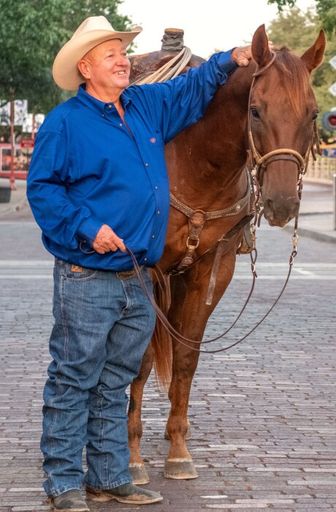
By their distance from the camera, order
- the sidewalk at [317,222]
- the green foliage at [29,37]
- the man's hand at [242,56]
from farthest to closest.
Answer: the green foliage at [29,37], the sidewalk at [317,222], the man's hand at [242,56]

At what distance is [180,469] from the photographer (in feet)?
21.0

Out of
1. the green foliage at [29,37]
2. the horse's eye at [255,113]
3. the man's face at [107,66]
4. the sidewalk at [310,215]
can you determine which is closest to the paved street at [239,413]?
the horse's eye at [255,113]

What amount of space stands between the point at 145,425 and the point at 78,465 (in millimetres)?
2000

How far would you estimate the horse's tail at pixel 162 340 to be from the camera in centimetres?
659

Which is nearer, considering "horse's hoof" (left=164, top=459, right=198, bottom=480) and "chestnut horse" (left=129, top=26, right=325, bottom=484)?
"chestnut horse" (left=129, top=26, right=325, bottom=484)

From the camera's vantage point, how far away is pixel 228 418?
788 centimetres

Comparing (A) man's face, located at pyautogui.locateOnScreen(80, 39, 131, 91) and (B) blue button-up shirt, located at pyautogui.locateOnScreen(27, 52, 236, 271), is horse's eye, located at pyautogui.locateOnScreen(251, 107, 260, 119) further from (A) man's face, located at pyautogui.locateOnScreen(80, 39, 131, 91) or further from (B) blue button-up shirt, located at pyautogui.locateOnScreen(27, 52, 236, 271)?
(A) man's face, located at pyautogui.locateOnScreen(80, 39, 131, 91)

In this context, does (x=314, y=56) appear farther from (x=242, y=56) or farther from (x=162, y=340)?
(x=162, y=340)

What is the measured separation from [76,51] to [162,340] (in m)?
1.88

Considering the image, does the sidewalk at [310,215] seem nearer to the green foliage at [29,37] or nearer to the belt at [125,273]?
the green foliage at [29,37]

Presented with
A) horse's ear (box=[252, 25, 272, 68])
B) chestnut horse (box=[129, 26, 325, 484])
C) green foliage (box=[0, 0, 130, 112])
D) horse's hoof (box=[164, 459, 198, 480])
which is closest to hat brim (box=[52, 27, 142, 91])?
horse's ear (box=[252, 25, 272, 68])

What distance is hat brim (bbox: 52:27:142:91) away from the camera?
5523 millimetres

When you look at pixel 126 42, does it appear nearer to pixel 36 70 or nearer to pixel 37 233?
pixel 37 233

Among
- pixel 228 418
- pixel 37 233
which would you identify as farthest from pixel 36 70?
pixel 228 418
